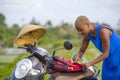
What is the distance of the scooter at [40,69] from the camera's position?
14.1ft

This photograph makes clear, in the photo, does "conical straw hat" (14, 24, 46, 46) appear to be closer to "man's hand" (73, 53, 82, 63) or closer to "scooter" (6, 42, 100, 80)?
"scooter" (6, 42, 100, 80)

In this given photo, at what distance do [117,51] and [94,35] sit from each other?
1.03 feet

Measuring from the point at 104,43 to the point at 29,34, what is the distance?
84cm

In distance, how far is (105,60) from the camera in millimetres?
4574

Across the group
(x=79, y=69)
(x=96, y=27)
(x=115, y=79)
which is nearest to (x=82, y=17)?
(x=96, y=27)

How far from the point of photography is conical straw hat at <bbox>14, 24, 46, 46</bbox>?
14.5ft

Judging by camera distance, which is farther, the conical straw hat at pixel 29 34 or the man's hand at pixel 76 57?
the man's hand at pixel 76 57

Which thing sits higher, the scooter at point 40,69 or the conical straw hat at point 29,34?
the conical straw hat at point 29,34

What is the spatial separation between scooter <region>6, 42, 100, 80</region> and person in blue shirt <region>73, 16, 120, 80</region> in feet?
0.50

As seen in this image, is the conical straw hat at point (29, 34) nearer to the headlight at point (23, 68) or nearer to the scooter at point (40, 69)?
the scooter at point (40, 69)

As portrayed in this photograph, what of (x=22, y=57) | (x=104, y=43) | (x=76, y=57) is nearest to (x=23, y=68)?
(x=76, y=57)

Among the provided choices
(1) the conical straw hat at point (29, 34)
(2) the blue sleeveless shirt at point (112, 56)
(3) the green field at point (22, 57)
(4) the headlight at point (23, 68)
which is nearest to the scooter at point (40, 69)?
(4) the headlight at point (23, 68)

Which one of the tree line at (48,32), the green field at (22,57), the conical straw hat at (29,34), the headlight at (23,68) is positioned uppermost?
the conical straw hat at (29,34)

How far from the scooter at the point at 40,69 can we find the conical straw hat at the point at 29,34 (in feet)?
0.34
